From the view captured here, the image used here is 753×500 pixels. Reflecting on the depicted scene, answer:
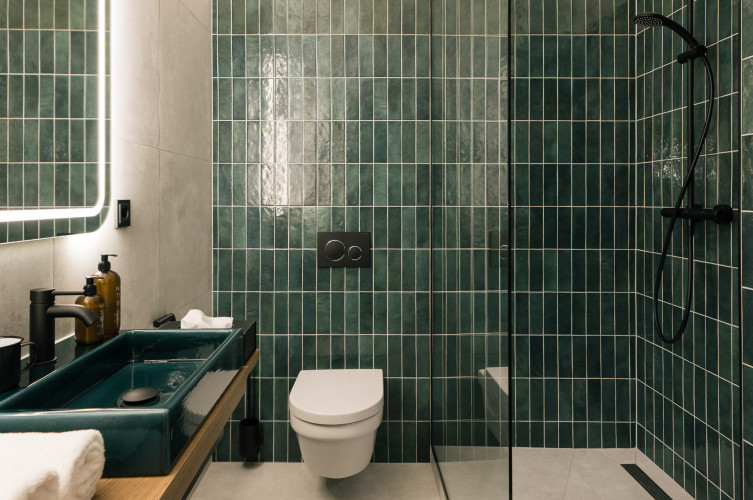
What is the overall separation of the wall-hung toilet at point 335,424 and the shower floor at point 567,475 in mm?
334

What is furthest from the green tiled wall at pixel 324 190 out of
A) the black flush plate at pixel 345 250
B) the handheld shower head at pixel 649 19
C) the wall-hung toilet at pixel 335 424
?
the handheld shower head at pixel 649 19

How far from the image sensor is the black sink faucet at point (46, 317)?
43.5 inches

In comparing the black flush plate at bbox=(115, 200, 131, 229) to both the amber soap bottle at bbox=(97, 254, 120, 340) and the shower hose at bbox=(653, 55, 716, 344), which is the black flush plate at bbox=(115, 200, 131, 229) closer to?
the amber soap bottle at bbox=(97, 254, 120, 340)

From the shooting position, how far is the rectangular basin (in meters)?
0.79

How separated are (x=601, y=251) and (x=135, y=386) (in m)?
2.06

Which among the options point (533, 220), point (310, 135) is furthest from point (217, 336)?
point (533, 220)

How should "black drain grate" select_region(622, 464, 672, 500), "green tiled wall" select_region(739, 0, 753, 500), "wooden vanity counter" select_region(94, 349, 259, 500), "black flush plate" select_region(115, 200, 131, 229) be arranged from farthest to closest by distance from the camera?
"black drain grate" select_region(622, 464, 672, 500) → "black flush plate" select_region(115, 200, 131, 229) → "green tiled wall" select_region(739, 0, 753, 500) → "wooden vanity counter" select_region(94, 349, 259, 500)

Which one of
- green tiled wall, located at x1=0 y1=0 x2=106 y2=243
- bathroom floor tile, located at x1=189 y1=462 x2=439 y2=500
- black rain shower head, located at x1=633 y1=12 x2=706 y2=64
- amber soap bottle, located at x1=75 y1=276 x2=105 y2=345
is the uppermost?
black rain shower head, located at x1=633 y1=12 x2=706 y2=64

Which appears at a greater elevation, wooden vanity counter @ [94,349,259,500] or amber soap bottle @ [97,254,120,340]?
amber soap bottle @ [97,254,120,340]

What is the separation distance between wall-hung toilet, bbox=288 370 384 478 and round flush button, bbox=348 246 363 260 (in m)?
0.64

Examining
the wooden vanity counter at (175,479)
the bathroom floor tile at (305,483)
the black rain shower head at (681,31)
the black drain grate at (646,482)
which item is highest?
the black rain shower head at (681,31)

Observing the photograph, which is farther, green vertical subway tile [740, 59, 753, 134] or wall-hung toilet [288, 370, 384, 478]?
wall-hung toilet [288, 370, 384, 478]

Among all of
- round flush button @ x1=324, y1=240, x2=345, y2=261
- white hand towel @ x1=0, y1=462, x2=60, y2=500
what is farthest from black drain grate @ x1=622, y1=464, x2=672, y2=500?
white hand towel @ x1=0, y1=462, x2=60, y2=500

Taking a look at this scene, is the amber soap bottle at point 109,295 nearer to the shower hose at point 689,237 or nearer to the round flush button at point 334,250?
the round flush button at point 334,250
